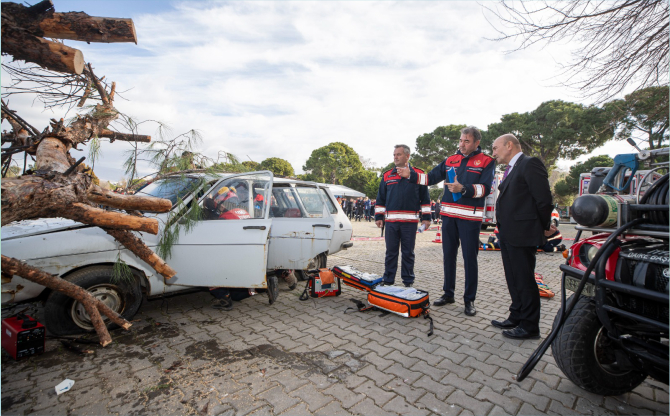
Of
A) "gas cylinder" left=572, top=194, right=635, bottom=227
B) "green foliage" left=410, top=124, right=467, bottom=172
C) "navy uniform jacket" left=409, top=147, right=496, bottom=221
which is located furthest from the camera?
"green foliage" left=410, top=124, right=467, bottom=172

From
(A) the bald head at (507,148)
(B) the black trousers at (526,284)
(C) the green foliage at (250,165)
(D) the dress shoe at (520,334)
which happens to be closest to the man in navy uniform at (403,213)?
(A) the bald head at (507,148)

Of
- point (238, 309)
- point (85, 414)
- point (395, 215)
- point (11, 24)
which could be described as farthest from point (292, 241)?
point (11, 24)

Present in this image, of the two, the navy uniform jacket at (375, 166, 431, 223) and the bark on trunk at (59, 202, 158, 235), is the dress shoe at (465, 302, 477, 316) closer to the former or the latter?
the navy uniform jacket at (375, 166, 431, 223)

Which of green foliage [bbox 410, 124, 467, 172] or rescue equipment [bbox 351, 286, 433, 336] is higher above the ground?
green foliage [bbox 410, 124, 467, 172]

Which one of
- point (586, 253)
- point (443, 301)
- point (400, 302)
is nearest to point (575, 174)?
point (443, 301)

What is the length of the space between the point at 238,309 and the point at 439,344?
263 cm

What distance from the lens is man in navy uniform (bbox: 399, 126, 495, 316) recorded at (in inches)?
165

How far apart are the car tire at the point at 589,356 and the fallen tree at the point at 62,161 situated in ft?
11.8

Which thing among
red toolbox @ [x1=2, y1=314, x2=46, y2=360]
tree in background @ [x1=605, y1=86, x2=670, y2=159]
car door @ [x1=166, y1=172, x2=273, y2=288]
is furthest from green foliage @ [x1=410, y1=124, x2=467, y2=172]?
red toolbox @ [x1=2, y1=314, x2=46, y2=360]

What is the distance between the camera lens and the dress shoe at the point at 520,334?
11.3 feet

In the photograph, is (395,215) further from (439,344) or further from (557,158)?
(557,158)

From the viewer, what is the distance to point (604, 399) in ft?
7.90

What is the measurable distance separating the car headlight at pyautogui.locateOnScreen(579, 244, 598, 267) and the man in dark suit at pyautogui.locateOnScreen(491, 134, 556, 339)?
0.88m

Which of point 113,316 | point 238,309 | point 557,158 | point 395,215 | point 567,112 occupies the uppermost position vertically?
point 567,112
